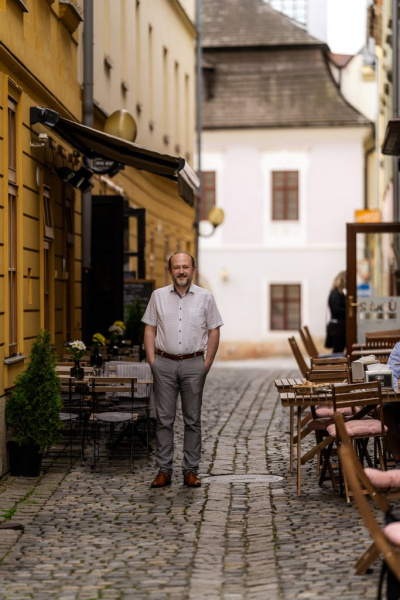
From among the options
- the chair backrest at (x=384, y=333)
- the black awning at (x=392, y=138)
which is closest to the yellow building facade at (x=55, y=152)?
the black awning at (x=392, y=138)

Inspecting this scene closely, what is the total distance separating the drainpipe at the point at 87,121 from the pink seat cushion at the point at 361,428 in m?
7.15

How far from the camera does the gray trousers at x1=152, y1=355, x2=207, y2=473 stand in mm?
10492

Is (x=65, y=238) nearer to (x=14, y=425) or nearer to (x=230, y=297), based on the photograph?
(x=14, y=425)

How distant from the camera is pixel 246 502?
9773 mm

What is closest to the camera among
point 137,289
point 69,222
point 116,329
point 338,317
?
point 116,329

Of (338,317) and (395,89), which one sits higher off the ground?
(395,89)

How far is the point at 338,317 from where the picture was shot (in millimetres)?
21188

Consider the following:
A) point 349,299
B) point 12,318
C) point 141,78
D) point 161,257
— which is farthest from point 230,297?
point 12,318

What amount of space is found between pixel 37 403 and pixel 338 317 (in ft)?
35.5

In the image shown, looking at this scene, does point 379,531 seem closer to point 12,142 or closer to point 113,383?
point 113,383

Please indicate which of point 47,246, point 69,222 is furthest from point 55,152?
point 69,222

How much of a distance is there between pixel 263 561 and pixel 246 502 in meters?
2.16

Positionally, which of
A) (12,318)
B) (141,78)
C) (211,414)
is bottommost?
(211,414)

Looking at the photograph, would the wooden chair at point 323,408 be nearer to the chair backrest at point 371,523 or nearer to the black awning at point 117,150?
the black awning at point 117,150
